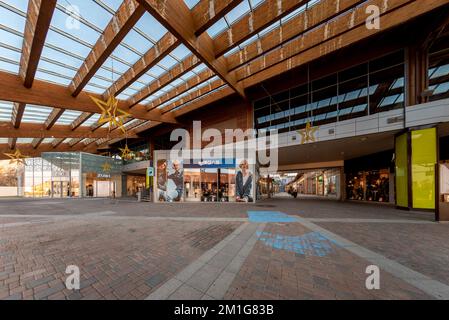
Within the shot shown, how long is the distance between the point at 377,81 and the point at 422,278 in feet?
43.1

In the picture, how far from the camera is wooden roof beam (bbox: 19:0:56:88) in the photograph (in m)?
5.69

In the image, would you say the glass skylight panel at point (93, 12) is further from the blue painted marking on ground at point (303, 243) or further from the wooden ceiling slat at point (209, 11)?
the blue painted marking on ground at point (303, 243)

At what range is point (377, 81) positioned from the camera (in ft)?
38.2

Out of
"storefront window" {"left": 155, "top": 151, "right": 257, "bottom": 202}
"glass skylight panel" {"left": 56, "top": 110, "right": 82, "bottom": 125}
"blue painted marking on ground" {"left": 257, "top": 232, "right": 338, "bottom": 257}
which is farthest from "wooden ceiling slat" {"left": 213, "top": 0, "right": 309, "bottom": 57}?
"glass skylight panel" {"left": 56, "top": 110, "right": 82, "bottom": 125}

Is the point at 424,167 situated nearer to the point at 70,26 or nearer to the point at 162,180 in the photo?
the point at 70,26

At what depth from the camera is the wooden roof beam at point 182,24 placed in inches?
233

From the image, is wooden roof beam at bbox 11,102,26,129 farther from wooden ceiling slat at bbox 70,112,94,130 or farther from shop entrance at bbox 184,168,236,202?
shop entrance at bbox 184,168,236,202

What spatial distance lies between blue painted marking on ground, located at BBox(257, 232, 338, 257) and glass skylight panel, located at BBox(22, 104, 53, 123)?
18.4 meters

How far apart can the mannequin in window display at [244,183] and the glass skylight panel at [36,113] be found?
1651 centimetres

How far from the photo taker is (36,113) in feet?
46.8

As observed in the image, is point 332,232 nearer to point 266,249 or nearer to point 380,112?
point 266,249

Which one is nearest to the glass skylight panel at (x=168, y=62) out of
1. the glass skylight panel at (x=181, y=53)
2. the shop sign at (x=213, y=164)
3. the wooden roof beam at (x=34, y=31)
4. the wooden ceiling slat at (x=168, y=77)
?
the wooden ceiling slat at (x=168, y=77)
